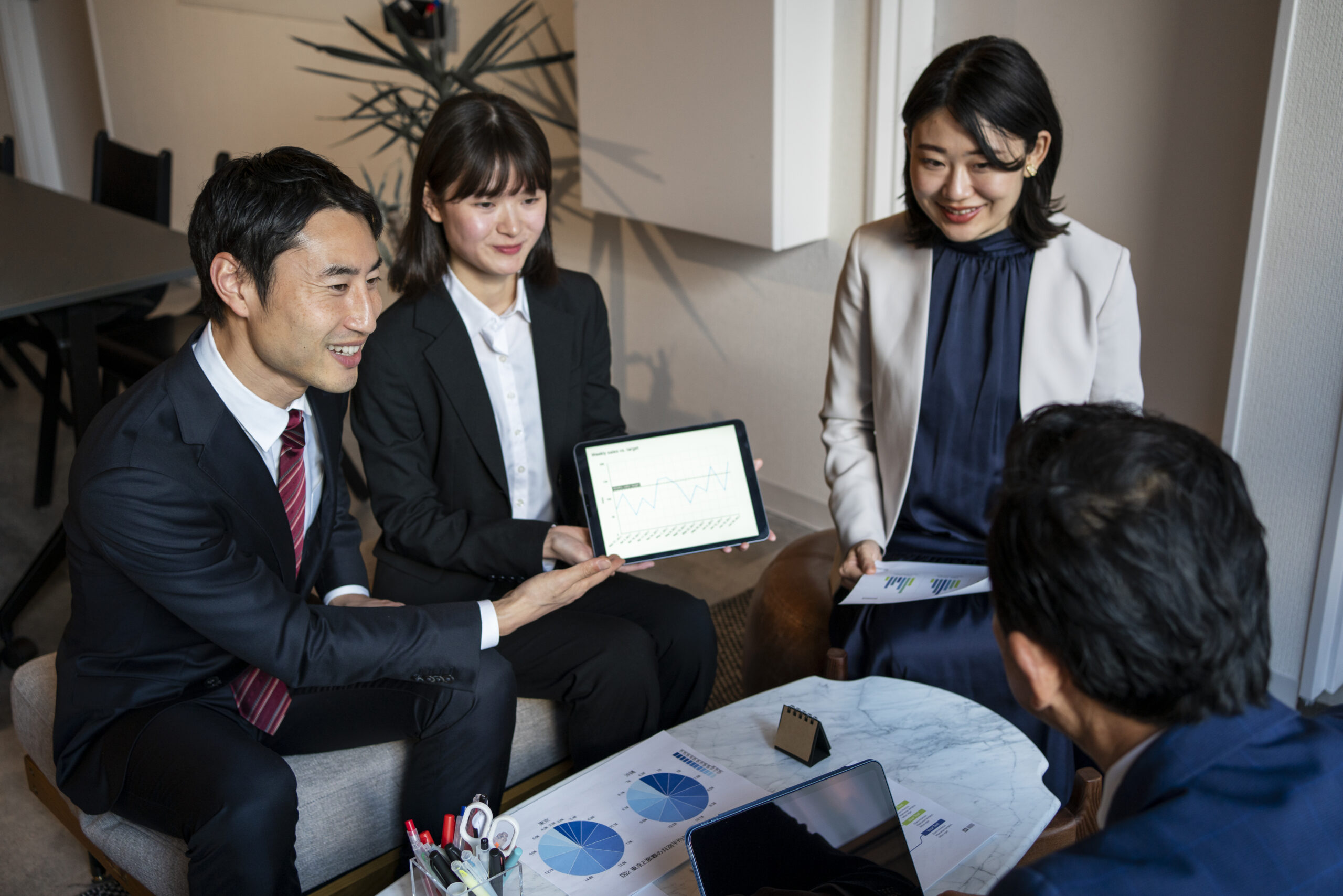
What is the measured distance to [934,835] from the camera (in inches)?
56.6

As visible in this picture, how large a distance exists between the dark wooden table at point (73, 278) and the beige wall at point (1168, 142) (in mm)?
2378

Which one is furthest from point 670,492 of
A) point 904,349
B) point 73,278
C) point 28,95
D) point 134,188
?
point 28,95

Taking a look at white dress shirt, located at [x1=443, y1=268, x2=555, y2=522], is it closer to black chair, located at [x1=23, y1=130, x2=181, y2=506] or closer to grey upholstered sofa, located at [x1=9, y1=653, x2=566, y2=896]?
grey upholstered sofa, located at [x1=9, y1=653, x2=566, y2=896]

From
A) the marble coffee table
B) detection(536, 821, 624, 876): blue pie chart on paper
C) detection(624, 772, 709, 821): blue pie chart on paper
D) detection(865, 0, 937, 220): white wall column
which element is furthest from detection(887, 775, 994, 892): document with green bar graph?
detection(865, 0, 937, 220): white wall column

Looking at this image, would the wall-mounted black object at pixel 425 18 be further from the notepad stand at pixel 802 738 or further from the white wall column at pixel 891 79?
the notepad stand at pixel 802 738

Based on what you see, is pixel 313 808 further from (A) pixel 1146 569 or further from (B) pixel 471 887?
(A) pixel 1146 569

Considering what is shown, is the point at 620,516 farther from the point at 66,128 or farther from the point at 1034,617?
the point at 66,128

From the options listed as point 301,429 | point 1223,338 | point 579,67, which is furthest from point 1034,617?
point 579,67

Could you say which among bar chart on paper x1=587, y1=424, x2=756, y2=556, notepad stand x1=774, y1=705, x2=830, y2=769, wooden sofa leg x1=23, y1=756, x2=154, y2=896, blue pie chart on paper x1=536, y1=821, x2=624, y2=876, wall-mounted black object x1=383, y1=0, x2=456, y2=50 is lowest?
wooden sofa leg x1=23, y1=756, x2=154, y2=896

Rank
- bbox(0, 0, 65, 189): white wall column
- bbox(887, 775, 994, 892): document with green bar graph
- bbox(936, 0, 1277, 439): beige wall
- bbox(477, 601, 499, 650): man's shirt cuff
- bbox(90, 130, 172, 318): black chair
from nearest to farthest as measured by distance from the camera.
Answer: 1. bbox(887, 775, 994, 892): document with green bar graph
2. bbox(477, 601, 499, 650): man's shirt cuff
3. bbox(936, 0, 1277, 439): beige wall
4. bbox(90, 130, 172, 318): black chair
5. bbox(0, 0, 65, 189): white wall column

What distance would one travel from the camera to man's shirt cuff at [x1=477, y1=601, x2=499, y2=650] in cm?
175

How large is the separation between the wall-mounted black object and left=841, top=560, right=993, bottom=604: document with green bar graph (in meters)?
2.97

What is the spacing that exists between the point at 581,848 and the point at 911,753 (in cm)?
53

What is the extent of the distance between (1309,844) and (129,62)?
23.3 feet
